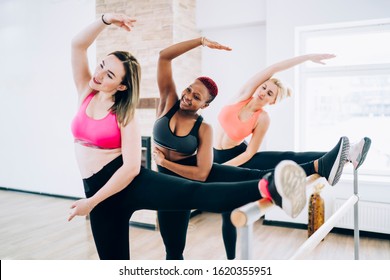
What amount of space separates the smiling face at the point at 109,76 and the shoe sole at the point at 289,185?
0.65 meters

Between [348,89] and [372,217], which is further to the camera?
[372,217]

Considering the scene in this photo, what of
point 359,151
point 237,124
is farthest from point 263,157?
point 359,151

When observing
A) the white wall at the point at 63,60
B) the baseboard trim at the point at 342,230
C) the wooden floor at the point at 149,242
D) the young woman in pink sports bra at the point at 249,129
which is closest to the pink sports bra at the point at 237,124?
the young woman in pink sports bra at the point at 249,129

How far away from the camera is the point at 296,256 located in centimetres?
132

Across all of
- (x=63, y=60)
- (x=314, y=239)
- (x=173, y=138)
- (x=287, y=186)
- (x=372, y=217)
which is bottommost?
(x=372, y=217)

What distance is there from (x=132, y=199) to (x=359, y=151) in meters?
1.18

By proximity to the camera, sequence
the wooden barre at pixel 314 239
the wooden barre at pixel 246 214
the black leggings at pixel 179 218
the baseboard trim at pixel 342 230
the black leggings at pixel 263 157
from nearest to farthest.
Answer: the wooden barre at pixel 246 214 → the wooden barre at pixel 314 239 → the black leggings at pixel 179 218 → the black leggings at pixel 263 157 → the baseboard trim at pixel 342 230

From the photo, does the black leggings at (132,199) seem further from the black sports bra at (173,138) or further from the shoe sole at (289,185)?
the black sports bra at (173,138)

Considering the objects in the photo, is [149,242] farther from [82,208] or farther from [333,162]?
[333,162]

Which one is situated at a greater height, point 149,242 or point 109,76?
point 109,76

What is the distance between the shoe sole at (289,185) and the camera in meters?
1.00

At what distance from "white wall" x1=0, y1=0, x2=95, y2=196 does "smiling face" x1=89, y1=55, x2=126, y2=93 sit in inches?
51.5

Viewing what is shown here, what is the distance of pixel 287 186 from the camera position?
1.02 m
